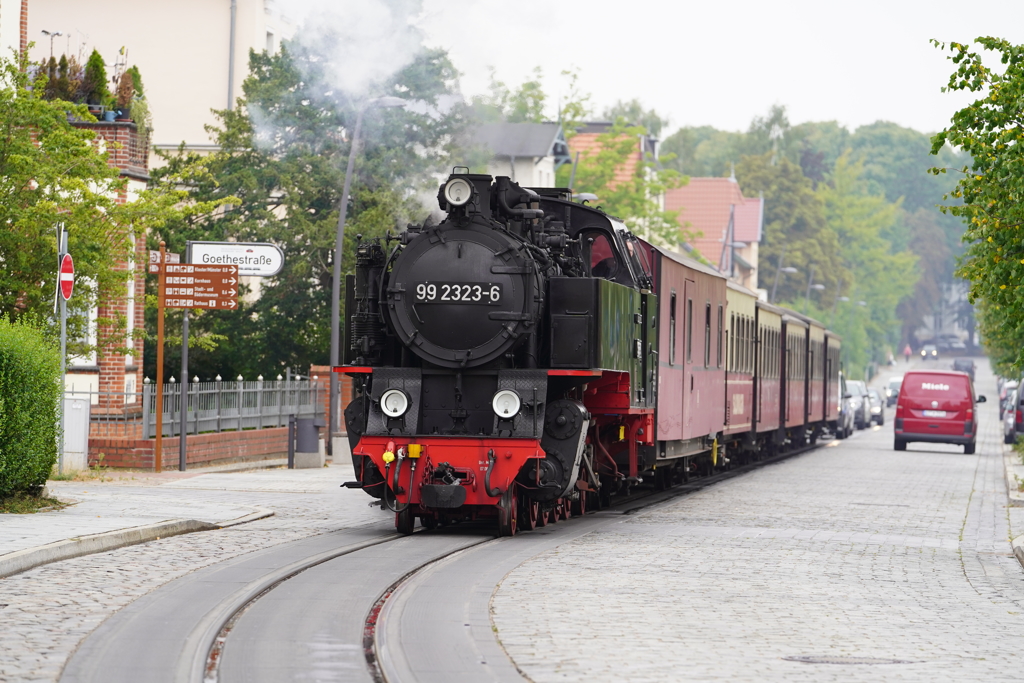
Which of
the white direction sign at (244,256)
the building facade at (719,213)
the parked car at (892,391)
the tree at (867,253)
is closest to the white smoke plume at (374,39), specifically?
the white direction sign at (244,256)

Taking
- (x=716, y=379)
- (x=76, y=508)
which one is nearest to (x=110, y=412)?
(x=76, y=508)

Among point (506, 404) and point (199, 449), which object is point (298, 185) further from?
point (506, 404)

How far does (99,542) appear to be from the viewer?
13.1 m

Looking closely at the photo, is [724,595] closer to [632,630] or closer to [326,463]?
[632,630]

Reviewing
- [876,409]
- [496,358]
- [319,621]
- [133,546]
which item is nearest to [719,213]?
[876,409]

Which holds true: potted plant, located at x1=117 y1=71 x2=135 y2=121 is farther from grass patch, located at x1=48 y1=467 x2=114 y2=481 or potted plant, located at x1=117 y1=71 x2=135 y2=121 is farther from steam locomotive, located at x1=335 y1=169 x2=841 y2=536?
steam locomotive, located at x1=335 y1=169 x2=841 y2=536

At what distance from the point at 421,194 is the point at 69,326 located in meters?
13.3

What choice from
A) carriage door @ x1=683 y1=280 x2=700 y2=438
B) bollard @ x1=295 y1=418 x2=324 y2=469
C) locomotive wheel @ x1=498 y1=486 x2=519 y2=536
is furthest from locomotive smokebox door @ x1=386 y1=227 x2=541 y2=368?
bollard @ x1=295 y1=418 x2=324 y2=469

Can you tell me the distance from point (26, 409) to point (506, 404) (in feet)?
15.8

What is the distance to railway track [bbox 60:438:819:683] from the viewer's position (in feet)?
25.7

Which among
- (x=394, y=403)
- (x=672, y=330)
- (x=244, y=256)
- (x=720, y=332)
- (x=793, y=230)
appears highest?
(x=793, y=230)

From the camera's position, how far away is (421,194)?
34125mm

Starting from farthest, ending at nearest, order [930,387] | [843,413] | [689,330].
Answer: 1. [843,413]
2. [930,387]
3. [689,330]

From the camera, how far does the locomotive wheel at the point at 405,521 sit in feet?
49.5
